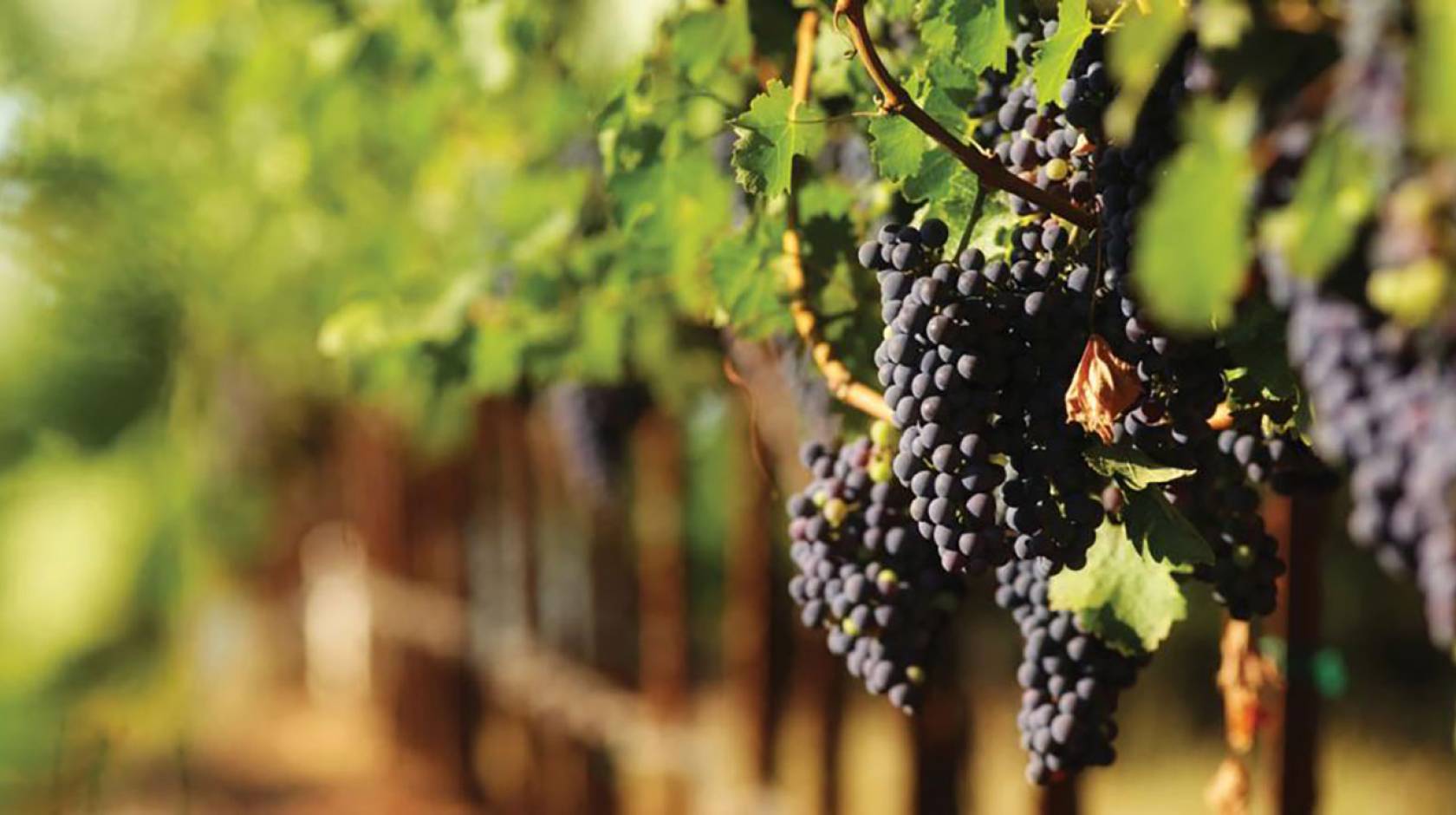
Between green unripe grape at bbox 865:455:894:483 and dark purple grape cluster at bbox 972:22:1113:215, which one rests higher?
dark purple grape cluster at bbox 972:22:1113:215

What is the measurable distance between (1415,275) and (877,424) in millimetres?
586

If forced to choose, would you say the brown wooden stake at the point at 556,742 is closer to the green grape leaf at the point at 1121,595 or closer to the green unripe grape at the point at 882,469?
the green unripe grape at the point at 882,469

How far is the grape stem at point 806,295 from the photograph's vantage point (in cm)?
122

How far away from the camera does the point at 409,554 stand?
470 cm

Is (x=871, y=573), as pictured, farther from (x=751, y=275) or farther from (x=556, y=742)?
(x=556, y=742)

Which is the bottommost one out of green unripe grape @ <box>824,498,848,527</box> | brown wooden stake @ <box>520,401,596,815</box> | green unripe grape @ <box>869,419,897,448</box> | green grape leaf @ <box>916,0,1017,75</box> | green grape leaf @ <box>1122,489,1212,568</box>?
green grape leaf @ <box>1122,489,1212,568</box>

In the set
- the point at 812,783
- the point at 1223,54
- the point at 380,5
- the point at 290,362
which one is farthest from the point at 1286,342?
the point at 290,362

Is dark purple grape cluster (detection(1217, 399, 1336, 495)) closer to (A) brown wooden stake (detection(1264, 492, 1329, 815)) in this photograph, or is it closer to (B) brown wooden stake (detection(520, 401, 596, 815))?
(A) brown wooden stake (detection(1264, 492, 1329, 815))

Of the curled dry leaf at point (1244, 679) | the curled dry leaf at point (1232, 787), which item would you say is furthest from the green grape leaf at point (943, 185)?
the curled dry leaf at point (1232, 787)

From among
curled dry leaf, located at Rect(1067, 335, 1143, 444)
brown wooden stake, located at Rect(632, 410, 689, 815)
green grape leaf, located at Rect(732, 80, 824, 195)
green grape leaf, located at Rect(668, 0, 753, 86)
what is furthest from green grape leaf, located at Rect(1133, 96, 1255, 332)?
brown wooden stake, located at Rect(632, 410, 689, 815)

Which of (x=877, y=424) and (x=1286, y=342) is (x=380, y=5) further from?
(x=1286, y=342)

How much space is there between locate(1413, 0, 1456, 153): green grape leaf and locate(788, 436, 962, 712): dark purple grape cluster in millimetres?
616

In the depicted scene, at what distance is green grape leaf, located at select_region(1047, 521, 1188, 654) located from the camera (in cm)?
105

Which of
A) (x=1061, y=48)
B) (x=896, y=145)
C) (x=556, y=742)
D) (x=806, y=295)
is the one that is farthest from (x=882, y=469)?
(x=556, y=742)
